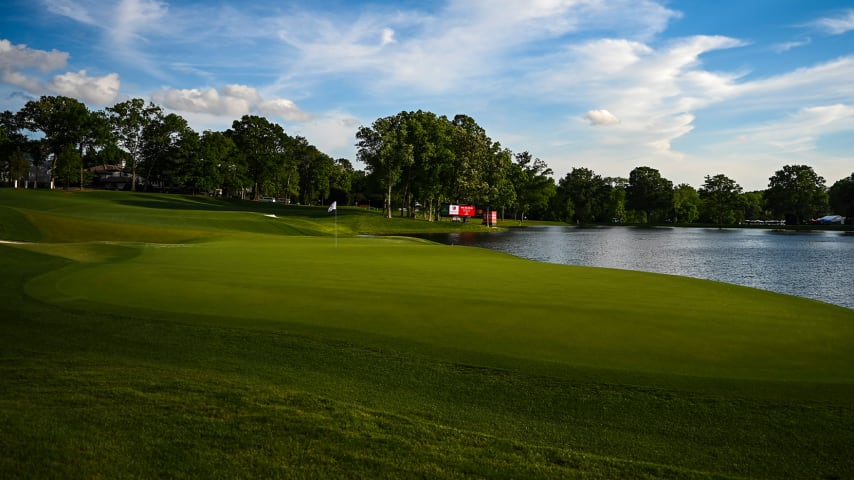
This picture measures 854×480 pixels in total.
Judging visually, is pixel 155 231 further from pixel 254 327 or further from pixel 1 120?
pixel 1 120

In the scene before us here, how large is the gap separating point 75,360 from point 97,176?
6506 inches

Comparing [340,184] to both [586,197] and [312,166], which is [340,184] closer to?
[312,166]

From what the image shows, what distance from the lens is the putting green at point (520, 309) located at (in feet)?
35.2

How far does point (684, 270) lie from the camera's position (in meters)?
35.5

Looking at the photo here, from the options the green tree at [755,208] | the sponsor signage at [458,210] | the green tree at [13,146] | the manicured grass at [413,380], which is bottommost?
the manicured grass at [413,380]

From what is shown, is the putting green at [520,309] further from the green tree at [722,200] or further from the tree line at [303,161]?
the green tree at [722,200]

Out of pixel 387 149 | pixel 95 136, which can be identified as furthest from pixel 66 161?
pixel 387 149

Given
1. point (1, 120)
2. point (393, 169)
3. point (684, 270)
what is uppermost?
point (1, 120)

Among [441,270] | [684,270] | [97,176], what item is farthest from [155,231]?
[97,176]

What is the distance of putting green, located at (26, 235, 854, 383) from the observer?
10.7m

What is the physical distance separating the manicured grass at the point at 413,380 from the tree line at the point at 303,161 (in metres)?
72.0

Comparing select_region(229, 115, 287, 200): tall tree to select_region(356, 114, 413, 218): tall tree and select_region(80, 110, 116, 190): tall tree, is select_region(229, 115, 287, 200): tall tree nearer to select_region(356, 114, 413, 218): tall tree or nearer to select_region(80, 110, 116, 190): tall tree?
select_region(80, 110, 116, 190): tall tree

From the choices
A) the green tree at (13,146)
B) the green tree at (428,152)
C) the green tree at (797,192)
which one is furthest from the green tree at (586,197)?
the green tree at (13,146)

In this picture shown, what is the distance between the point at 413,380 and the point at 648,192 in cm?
18708
